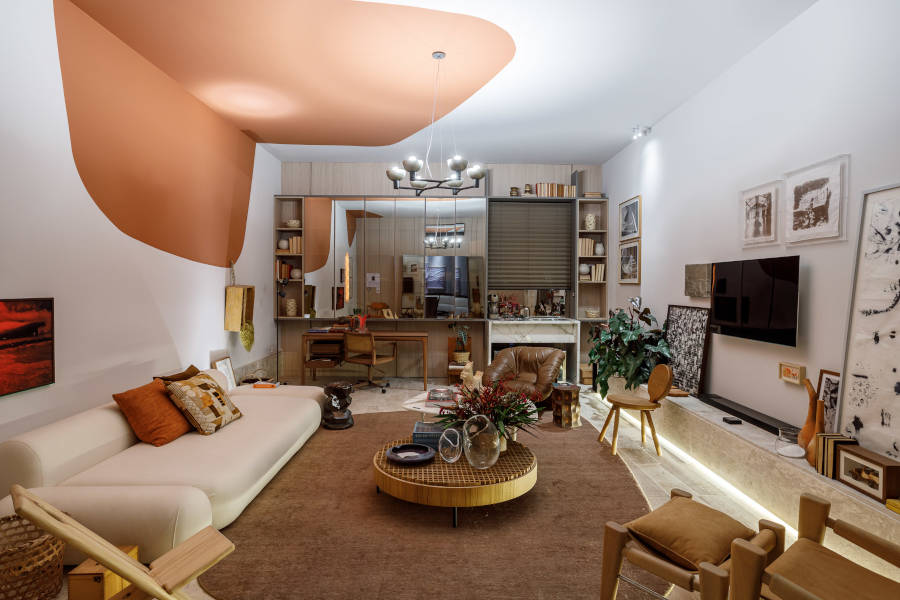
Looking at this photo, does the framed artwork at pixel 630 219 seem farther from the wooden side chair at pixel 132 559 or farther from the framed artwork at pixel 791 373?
the wooden side chair at pixel 132 559

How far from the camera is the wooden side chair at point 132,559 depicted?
1460 mm

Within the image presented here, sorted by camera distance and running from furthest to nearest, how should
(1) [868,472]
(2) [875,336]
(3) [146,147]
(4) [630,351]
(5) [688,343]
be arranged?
(4) [630,351]
(5) [688,343]
(3) [146,147]
(2) [875,336]
(1) [868,472]

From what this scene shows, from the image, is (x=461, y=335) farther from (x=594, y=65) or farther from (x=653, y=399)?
(x=594, y=65)

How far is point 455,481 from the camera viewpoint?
8.63 ft

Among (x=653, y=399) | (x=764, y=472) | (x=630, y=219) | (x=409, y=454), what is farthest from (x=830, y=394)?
(x=630, y=219)

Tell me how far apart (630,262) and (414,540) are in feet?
14.8

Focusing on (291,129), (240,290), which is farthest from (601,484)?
(291,129)

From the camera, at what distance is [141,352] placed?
12.1 ft

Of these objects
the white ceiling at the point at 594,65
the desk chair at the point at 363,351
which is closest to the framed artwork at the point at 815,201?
the white ceiling at the point at 594,65

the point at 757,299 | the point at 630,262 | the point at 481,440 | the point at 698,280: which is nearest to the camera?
the point at 481,440

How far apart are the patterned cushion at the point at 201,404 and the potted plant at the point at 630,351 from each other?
3.56 meters

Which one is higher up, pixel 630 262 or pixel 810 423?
pixel 630 262

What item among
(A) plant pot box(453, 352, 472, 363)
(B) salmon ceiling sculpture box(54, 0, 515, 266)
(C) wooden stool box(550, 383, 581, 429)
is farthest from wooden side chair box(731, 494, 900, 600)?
(A) plant pot box(453, 352, 472, 363)

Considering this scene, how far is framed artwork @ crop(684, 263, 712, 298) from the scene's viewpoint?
4.08 m
